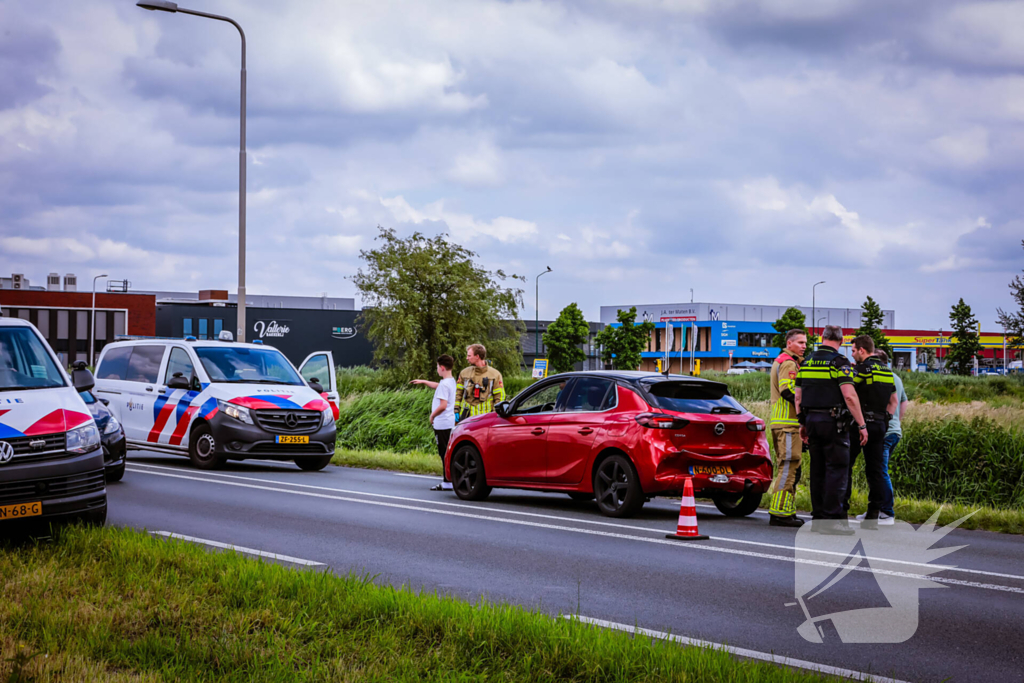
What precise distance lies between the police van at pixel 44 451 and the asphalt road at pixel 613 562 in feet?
4.42

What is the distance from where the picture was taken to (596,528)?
10562 mm

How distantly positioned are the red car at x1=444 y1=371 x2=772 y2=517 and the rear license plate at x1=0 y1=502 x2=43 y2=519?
563 centimetres

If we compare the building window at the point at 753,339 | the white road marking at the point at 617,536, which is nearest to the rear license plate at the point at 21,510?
the white road marking at the point at 617,536

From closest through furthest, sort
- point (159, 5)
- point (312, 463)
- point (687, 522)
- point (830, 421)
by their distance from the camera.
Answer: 1. point (687, 522)
2. point (830, 421)
3. point (312, 463)
4. point (159, 5)

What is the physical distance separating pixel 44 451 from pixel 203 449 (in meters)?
8.83

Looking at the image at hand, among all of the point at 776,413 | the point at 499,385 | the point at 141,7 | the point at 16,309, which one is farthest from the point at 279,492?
the point at 16,309

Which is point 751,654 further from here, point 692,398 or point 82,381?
point 82,381

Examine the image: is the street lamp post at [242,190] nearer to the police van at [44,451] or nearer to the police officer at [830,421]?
the police van at [44,451]

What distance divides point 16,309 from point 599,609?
9745cm

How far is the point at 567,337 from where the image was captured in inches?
3223

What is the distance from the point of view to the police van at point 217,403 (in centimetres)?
1655

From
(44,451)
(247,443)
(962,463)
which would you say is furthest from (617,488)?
(247,443)

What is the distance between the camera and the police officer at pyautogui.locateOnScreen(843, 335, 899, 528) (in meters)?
11.1

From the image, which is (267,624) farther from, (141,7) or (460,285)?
(460,285)
